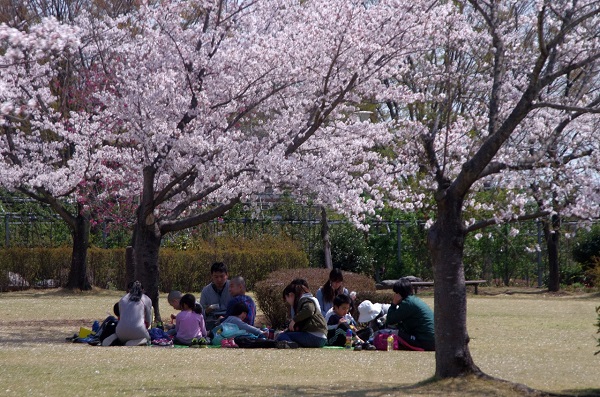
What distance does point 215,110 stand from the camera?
15297 mm

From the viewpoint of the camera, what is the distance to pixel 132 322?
12.2 metres

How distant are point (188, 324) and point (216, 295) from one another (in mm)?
1317

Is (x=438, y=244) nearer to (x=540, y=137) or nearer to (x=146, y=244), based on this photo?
(x=540, y=137)

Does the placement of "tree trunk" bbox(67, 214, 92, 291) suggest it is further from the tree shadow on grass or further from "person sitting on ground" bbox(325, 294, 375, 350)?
the tree shadow on grass

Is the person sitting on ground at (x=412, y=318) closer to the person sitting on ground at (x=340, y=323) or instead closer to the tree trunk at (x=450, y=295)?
the person sitting on ground at (x=340, y=323)

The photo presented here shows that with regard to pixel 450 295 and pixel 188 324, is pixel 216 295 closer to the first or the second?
pixel 188 324

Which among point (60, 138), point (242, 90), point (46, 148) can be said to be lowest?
point (242, 90)

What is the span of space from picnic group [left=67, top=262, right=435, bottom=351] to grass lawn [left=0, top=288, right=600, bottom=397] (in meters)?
0.40

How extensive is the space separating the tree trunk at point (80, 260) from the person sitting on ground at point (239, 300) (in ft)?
38.0

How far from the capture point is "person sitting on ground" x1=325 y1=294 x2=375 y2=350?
1246cm

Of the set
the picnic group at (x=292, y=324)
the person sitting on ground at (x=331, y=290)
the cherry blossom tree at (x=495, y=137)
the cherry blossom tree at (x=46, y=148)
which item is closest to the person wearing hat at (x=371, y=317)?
the picnic group at (x=292, y=324)

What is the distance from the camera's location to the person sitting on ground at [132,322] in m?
12.2

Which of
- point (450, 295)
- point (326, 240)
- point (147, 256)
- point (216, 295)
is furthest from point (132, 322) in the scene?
point (326, 240)

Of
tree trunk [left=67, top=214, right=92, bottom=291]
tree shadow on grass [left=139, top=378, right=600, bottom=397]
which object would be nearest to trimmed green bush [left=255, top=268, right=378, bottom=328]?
tree shadow on grass [left=139, top=378, right=600, bottom=397]
